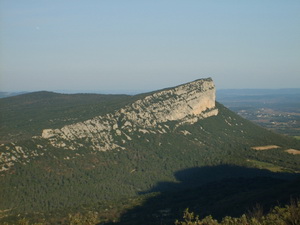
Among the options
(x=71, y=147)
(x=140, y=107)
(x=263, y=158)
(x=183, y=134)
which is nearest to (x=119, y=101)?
(x=140, y=107)

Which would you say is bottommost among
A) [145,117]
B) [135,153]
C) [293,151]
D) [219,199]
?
[293,151]

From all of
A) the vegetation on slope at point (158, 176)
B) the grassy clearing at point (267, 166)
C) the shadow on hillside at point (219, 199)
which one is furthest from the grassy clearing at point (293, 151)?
the shadow on hillside at point (219, 199)

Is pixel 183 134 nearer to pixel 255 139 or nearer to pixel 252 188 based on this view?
pixel 255 139

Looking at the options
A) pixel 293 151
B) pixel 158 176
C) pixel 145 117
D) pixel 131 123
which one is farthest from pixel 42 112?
pixel 293 151

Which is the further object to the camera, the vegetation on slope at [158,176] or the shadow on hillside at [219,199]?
the vegetation on slope at [158,176]

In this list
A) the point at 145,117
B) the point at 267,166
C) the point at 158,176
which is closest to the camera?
the point at 267,166

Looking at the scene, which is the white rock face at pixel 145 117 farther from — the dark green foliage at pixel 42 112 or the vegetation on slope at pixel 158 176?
the dark green foliage at pixel 42 112

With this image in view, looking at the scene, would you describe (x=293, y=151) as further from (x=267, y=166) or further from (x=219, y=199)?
(x=219, y=199)
